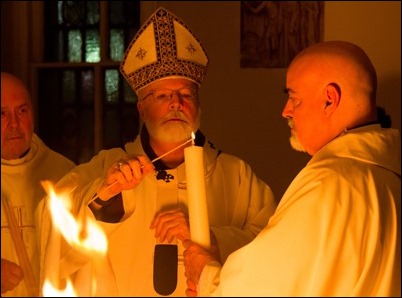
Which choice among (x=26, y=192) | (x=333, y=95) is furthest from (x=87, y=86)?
(x=333, y=95)

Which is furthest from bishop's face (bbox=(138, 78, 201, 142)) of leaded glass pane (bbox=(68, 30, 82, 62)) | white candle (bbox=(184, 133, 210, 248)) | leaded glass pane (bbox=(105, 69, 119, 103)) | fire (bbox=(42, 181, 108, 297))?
leaded glass pane (bbox=(68, 30, 82, 62))

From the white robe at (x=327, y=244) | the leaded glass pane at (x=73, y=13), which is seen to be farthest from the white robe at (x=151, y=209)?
the leaded glass pane at (x=73, y=13)

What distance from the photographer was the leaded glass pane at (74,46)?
569 cm

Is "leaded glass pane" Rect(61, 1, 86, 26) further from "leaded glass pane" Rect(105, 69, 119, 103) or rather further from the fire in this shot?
the fire

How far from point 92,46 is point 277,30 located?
129cm

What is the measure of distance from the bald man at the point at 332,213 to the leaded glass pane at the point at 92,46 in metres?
3.26

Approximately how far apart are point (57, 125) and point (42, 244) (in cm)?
316

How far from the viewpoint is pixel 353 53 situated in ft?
8.10

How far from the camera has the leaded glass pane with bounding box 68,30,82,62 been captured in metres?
5.69

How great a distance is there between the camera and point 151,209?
3107 mm

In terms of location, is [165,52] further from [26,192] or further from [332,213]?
[332,213]

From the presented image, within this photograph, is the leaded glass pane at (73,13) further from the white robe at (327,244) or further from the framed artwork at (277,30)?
the white robe at (327,244)

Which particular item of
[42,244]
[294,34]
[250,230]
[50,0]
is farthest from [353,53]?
[50,0]

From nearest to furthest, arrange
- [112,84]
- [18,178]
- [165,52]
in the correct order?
[18,178] < [165,52] < [112,84]
